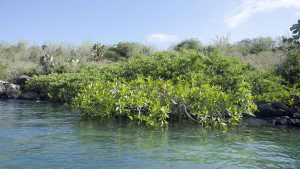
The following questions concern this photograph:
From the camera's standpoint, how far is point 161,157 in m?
7.93

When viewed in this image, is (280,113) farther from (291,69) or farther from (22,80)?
(22,80)

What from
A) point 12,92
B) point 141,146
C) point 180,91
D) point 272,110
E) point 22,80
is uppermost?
point 22,80

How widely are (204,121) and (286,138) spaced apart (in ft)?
8.83

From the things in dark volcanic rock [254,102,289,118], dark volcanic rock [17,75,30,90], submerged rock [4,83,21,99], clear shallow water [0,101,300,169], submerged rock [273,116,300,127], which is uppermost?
dark volcanic rock [17,75,30,90]

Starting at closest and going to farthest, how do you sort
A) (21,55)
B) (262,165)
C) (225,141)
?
(262,165)
(225,141)
(21,55)

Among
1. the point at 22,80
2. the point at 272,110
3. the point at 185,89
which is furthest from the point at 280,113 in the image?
the point at 22,80

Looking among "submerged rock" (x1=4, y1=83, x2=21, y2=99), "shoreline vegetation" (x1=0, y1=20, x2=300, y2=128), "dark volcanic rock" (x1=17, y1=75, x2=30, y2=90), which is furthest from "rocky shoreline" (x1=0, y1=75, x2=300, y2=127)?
"dark volcanic rock" (x1=17, y1=75, x2=30, y2=90)

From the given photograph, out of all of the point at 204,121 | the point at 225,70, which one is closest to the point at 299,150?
the point at 204,121

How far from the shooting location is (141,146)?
29.7ft

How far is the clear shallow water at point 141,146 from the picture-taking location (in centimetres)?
747

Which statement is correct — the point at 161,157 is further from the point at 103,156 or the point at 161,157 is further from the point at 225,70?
the point at 225,70

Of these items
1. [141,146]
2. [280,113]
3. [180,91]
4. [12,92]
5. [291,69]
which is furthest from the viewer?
[12,92]

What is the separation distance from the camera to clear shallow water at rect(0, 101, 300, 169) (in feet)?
24.5

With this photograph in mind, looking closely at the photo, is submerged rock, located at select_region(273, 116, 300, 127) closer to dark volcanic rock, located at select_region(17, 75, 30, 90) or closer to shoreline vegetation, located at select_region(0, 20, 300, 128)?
shoreline vegetation, located at select_region(0, 20, 300, 128)
